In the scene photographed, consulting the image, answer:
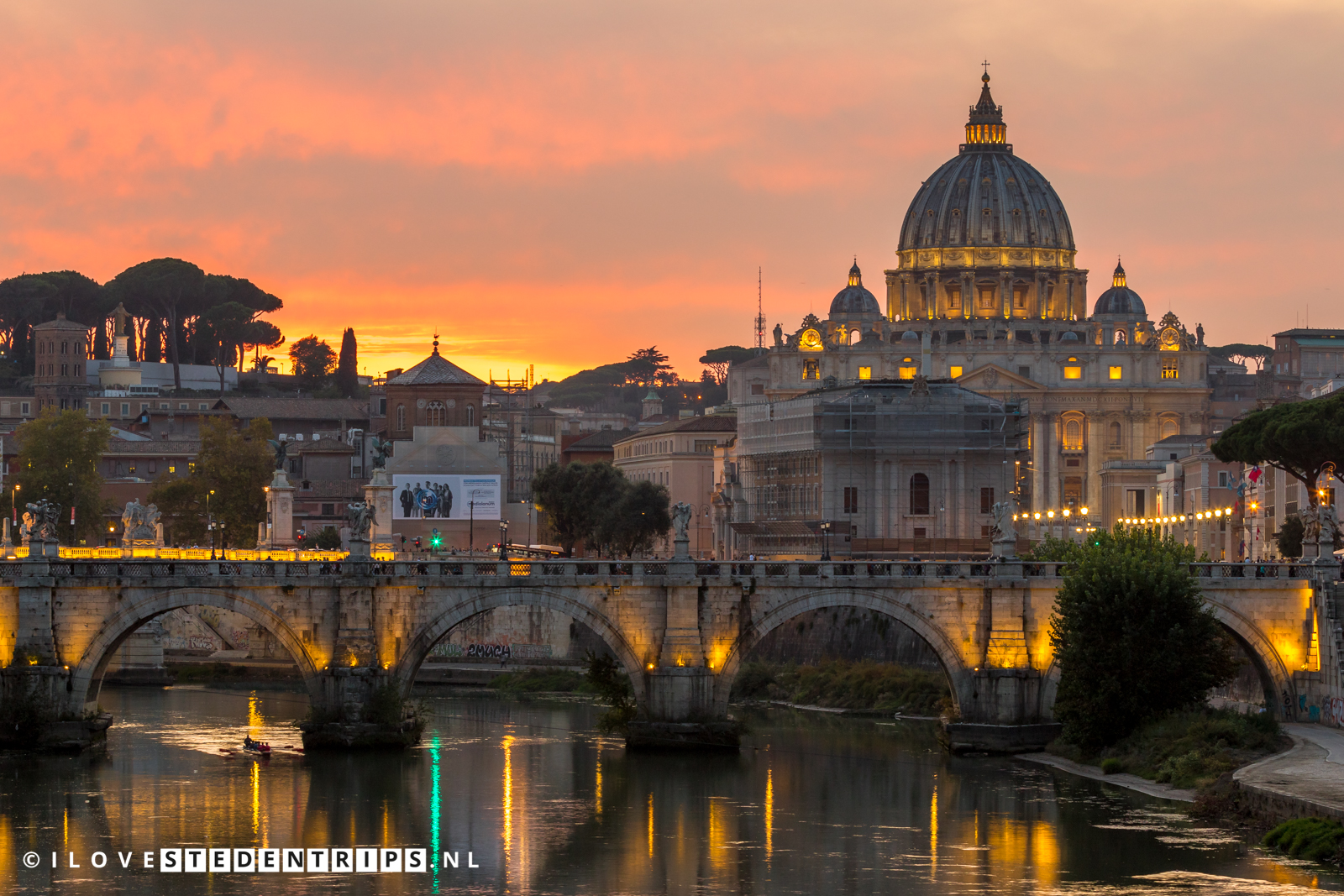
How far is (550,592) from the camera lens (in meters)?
60.2

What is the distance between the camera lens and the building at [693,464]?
5576 inches

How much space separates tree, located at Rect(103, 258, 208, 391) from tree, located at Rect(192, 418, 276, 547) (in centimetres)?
5887

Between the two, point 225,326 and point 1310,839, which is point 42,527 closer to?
point 1310,839

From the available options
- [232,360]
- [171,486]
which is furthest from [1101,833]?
[232,360]

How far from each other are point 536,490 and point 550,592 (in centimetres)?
6295

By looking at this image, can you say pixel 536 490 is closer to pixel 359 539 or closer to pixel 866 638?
pixel 866 638

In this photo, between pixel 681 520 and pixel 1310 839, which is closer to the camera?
pixel 1310 839

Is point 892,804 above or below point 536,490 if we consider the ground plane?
below

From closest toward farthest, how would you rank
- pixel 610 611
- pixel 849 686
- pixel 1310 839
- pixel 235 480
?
pixel 1310 839 < pixel 610 611 < pixel 849 686 < pixel 235 480

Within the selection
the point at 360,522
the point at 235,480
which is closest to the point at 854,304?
the point at 235,480

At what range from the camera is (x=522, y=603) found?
2359 inches

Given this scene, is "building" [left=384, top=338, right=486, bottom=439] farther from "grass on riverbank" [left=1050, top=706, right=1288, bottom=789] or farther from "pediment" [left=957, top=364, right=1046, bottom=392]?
"grass on riverbank" [left=1050, top=706, right=1288, bottom=789]

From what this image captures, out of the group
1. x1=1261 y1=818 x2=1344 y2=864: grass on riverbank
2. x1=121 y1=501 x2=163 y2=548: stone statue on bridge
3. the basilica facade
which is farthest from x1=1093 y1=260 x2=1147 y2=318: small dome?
x1=1261 y1=818 x2=1344 y2=864: grass on riverbank

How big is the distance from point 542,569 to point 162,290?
11867 centimetres
